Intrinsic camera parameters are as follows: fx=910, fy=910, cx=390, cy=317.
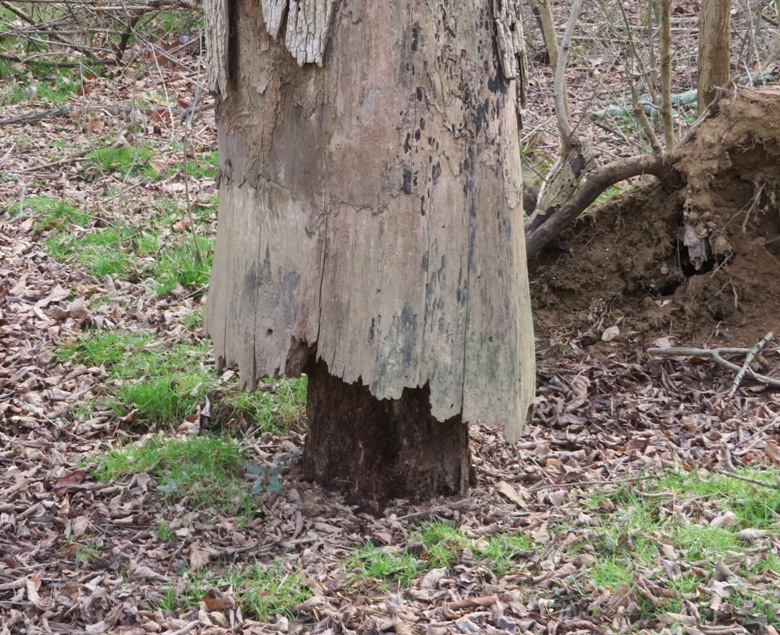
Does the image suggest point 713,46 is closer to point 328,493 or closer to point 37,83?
point 328,493

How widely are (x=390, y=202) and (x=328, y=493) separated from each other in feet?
4.41

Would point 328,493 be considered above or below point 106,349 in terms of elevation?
below

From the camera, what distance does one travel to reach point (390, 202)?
3213 millimetres

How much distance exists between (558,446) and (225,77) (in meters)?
2.36

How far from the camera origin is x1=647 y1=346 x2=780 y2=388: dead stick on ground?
4.74 m

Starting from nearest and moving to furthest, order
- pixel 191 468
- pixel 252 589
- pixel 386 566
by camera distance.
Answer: pixel 252 589 < pixel 386 566 < pixel 191 468

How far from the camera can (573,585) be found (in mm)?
3217

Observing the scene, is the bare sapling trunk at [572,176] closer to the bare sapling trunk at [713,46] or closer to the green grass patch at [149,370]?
the bare sapling trunk at [713,46]

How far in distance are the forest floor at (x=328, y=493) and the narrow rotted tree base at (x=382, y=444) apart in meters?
0.09

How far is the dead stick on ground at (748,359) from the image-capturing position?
4.75 m

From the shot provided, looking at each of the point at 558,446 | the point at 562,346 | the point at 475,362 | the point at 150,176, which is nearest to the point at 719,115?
the point at 562,346

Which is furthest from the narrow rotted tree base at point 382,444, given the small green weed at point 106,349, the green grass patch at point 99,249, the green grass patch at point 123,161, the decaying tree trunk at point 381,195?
the green grass patch at point 123,161

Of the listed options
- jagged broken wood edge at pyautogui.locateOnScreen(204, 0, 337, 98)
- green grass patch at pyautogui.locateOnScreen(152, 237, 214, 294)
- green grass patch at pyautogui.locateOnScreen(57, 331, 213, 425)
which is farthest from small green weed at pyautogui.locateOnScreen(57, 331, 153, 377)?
jagged broken wood edge at pyautogui.locateOnScreen(204, 0, 337, 98)

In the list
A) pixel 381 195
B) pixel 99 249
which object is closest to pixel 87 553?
pixel 381 195
